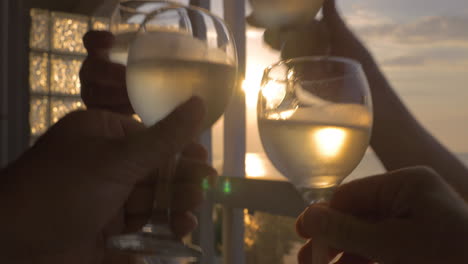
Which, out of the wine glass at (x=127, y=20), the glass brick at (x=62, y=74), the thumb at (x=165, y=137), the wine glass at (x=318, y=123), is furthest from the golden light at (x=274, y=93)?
the glass brick at (x=62, y=74)

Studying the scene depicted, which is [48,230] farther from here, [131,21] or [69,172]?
[131,21]

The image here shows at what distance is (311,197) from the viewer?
0.64 metres

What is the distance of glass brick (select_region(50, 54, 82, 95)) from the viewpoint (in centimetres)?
259

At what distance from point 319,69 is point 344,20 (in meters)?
0.62

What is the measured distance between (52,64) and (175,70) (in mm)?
2232

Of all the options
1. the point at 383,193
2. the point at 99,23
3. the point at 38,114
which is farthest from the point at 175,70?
the point at 99,23

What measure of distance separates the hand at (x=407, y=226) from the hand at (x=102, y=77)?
0.58m

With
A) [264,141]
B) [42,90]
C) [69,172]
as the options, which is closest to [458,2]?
[264,141]

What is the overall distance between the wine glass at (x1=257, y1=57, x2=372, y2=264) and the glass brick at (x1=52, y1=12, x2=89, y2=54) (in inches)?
87.5

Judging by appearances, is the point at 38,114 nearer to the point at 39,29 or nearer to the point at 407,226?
the point at 39,29

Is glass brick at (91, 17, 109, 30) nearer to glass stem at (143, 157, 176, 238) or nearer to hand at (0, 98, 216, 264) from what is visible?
hand at (0, 98, 216, 264)

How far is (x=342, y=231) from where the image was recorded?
532 millimetres

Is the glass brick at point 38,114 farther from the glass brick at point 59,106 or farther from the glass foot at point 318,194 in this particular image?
the glass foot at point 318,194

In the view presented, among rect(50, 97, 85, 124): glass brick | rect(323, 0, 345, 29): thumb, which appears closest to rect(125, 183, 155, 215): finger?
rect(323, 0, 345, 29): thumb
